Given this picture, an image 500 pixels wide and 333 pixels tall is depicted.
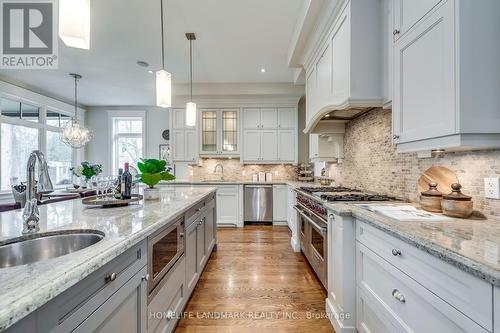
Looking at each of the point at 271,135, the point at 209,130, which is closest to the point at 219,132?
the point at 209,130

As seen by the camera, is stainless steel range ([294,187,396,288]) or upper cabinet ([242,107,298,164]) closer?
stainless steel range ([294,187,396,288])

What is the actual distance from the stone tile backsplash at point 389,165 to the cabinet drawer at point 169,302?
195 cm

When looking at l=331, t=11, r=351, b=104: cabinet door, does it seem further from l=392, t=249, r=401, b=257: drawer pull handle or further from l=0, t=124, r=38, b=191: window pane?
l=0, t=124, r=38, b=191: window pane

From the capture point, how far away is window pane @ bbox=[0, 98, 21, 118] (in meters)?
4.65

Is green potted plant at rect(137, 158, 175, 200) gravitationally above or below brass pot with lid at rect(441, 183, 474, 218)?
above

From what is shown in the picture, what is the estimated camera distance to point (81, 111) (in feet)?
22.1

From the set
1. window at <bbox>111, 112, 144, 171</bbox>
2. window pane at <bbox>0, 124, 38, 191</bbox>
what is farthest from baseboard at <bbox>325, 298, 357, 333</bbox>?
window at <bbox>111, 112, 144, 171</bbox>

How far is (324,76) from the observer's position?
8.71 feet

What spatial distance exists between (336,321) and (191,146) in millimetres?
4336

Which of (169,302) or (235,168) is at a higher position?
(235,168)

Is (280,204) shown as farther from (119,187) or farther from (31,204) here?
(31,204)

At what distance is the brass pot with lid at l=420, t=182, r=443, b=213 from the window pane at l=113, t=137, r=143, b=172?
6.99 meters

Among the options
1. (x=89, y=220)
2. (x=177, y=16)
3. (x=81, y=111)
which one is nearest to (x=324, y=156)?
(x=177, y=16)

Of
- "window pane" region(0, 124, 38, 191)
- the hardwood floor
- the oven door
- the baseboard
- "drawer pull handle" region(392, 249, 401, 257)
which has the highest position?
"window pane" region(0, 124, 38, 191)
